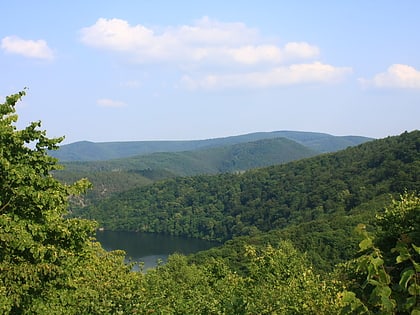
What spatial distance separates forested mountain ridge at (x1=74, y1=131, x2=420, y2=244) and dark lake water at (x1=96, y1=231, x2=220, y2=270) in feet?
Result: 27.8

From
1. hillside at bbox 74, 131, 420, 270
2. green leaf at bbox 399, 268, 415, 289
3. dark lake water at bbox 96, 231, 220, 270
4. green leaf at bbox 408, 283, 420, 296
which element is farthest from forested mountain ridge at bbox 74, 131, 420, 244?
green leaf at bbox 399, 268, 415, 289

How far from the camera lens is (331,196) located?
5374 inches

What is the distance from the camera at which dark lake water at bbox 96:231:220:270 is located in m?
126

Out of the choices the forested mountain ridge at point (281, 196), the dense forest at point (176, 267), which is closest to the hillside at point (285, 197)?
the forested mountain ridge at point (281, 196)

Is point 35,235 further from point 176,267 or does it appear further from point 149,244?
point 149,244

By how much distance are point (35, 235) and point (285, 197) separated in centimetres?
14785

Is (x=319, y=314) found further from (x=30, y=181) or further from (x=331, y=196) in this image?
(x=331, y=196)

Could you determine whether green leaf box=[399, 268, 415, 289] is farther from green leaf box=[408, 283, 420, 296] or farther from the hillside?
the hillside

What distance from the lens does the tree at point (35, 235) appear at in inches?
448

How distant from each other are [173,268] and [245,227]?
100 meters

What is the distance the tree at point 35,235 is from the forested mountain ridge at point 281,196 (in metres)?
100

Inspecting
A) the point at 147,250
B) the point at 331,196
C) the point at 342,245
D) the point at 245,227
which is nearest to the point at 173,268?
the point at 342,245

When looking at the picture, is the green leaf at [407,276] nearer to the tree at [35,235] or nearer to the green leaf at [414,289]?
the green leaf at [414,289]

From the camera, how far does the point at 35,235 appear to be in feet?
40.1
